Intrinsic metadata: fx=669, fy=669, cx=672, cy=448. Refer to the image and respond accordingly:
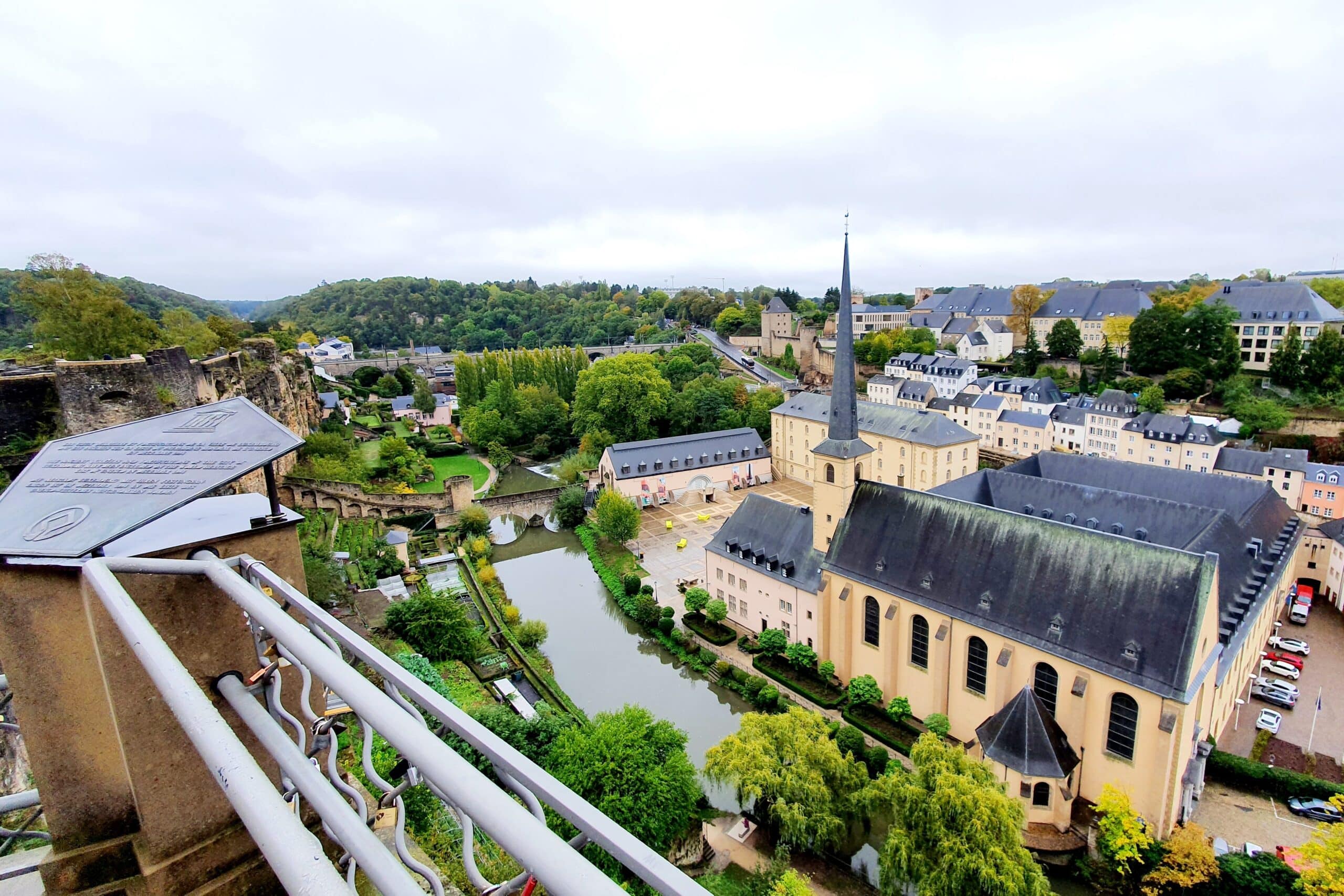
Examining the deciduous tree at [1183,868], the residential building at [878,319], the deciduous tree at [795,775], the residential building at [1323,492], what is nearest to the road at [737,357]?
the residential building at [878,319]

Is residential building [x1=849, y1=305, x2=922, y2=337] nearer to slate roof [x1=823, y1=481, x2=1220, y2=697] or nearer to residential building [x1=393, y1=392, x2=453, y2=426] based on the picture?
residential building [x1=393, y1=392, x2=453, y2=426]

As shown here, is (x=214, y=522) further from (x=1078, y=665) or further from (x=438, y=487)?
(x=438, y=487)

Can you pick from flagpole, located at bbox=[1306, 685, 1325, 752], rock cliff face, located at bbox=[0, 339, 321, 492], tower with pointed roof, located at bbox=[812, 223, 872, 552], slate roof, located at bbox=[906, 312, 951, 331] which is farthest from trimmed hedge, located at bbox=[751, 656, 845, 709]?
slate roof, located at bbox=[906, 312, 951, 331]

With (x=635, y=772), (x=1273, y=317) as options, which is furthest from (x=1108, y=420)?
(x=635, y=772)

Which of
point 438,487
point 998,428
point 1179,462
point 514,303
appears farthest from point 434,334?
point 1179,462

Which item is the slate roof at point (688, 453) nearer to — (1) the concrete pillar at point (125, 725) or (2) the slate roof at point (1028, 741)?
(2) the slate roof at point (1028, 741)

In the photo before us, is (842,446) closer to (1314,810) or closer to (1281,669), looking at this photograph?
(1314,810)
